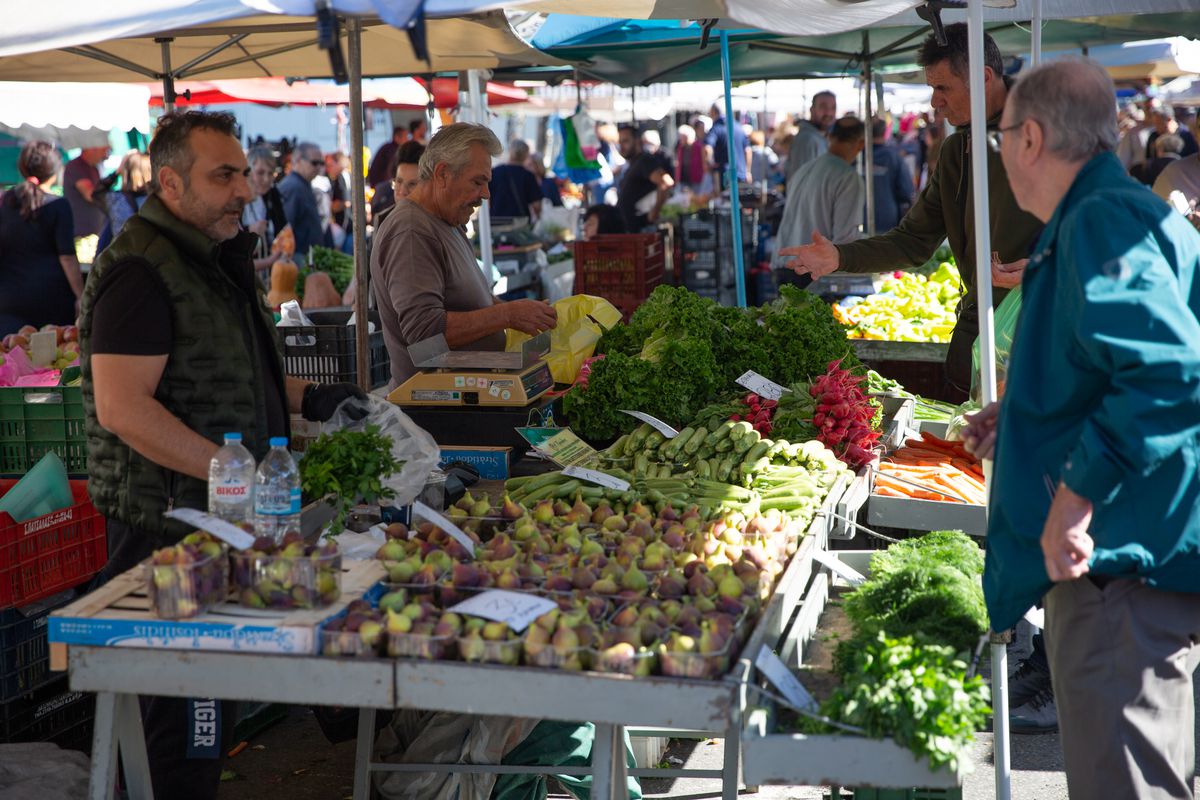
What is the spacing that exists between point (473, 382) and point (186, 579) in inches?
70.5

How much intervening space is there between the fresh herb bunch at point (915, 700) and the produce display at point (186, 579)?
1.31 metres

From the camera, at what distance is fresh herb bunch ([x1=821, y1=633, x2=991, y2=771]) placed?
7.55 feet

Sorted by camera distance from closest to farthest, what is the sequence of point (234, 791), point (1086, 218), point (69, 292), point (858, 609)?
1. point (1086, 218)
2. point (858, 609)
3. point (234, 791)
4. point (69, 292)

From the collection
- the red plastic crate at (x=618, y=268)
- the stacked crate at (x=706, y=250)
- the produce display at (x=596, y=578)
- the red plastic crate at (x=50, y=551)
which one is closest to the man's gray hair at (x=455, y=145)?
the produce display at (x=596, y=578)

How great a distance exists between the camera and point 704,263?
12.9m

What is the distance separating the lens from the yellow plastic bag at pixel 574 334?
4840 mm

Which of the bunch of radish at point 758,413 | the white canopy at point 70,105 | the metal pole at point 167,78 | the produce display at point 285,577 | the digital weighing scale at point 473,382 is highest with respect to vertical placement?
the white canopy at point 70,105

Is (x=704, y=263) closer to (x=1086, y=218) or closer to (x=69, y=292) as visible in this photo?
(x=69, y=292)

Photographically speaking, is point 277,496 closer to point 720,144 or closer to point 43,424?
point 43,424

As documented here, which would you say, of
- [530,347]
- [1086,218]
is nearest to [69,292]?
[530,347]

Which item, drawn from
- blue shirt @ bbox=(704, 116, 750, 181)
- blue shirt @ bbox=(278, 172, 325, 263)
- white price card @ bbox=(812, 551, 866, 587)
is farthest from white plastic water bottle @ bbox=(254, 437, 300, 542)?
blue shirt @ bbox=(704, 116, 750, 181)

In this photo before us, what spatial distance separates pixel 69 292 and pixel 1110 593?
7.04 m

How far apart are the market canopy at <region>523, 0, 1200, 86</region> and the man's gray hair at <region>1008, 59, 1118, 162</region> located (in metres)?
4.59

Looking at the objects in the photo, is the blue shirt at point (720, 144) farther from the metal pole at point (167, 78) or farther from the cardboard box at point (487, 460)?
the cardboard box at point (487, 460)
